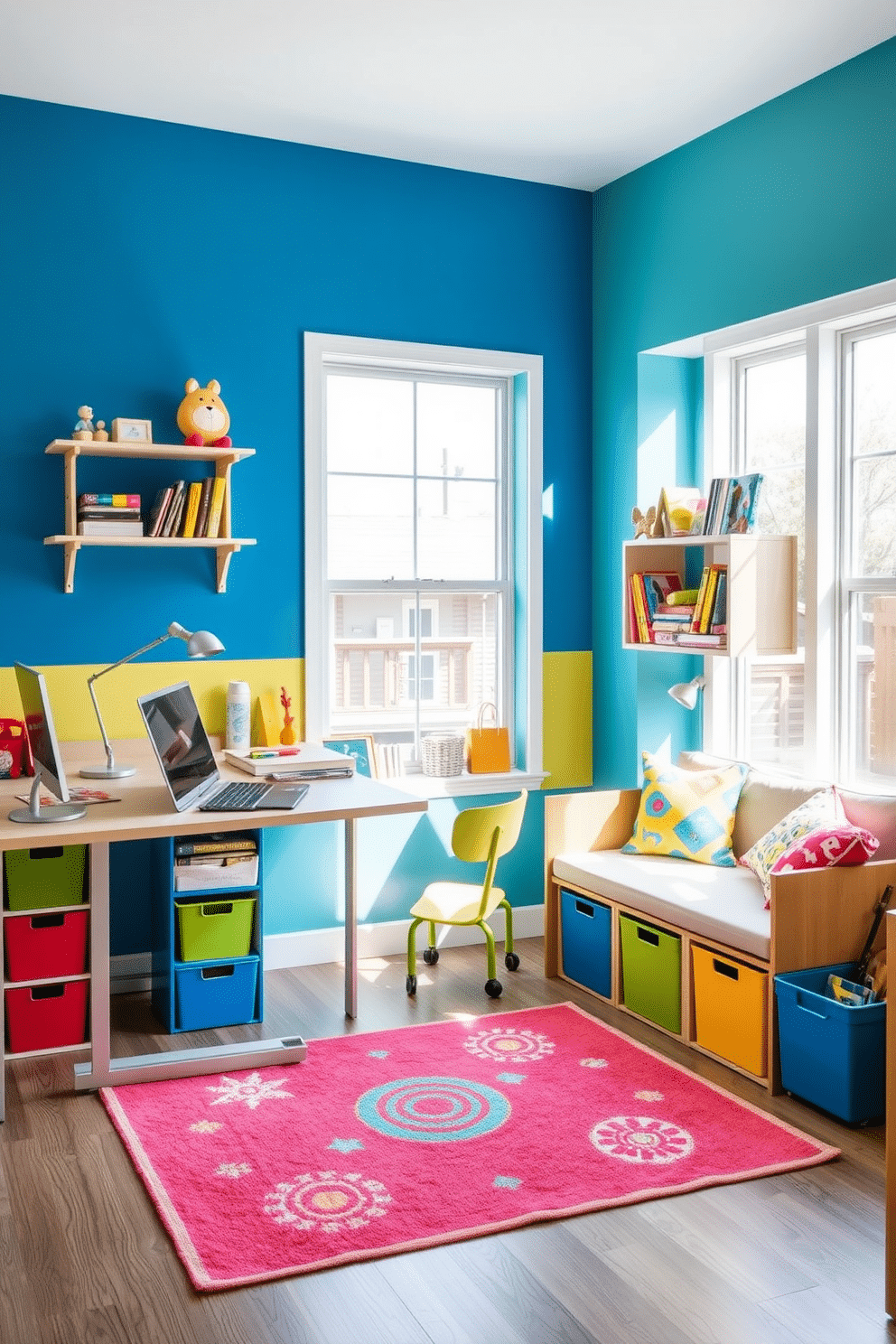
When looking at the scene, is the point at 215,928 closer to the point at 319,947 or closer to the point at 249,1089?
the point at 249,1089

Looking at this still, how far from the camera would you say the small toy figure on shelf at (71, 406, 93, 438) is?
13.2 ft

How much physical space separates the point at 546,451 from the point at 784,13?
1919 millimetres

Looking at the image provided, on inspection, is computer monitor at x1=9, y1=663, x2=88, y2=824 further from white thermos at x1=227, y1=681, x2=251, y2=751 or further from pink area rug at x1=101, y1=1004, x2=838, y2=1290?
white thermos at x1=227, y1=681, x2=251, y2=751

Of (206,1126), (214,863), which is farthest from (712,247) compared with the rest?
(206,1126)

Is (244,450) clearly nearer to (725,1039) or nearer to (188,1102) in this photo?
(188,1102)

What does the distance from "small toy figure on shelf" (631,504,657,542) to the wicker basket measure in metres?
1.07

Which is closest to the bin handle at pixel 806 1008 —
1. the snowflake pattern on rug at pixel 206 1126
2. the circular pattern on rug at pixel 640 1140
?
the circular pattern on rug at pixel 640 1140

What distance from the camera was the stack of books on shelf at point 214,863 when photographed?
377 centimetres

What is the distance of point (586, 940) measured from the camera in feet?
14.0

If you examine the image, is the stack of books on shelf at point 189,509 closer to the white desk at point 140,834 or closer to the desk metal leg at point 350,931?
the white desk at point 140,834

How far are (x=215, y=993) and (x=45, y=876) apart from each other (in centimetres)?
68

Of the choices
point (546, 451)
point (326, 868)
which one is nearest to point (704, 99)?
point (546, 451)

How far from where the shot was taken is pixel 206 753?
379 cm

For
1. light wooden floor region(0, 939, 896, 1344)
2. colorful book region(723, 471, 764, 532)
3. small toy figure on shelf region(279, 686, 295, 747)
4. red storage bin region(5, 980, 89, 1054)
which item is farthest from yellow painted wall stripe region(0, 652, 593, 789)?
light wooden floor region(0, 939, 896, 1344)
